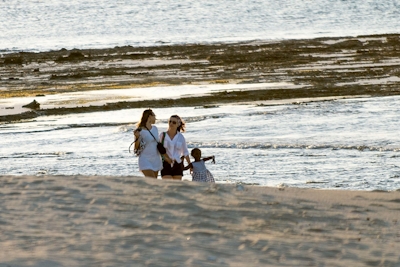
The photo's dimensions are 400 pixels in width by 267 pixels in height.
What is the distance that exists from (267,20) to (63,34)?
66.1 ft

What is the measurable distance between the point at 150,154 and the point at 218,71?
22391 mm

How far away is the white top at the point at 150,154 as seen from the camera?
1130 cm

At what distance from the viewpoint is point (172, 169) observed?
455 inches

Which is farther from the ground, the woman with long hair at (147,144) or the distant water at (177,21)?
the distant water at (177,21)

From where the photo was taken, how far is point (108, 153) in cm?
1673

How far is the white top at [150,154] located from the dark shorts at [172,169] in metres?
0.15

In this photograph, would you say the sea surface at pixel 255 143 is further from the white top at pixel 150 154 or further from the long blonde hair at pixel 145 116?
the long blonde hair at pixel 145 116

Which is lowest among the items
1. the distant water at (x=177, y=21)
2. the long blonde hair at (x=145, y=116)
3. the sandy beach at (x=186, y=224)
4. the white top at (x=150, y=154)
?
the sandy beach at (x=186, y=224)

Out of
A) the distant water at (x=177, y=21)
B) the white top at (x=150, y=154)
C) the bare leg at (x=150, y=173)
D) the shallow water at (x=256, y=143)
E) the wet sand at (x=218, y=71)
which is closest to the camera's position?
the white top at (x=150, y=154)

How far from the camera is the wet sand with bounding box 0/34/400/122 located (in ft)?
83.4

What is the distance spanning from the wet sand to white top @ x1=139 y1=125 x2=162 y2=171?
38.9ft

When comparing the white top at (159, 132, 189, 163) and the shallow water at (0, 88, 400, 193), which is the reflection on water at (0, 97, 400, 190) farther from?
the white top at (159, 132, 189, 163)

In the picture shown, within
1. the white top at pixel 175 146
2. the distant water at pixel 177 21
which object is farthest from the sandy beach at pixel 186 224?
the distant water at pixel 177 21

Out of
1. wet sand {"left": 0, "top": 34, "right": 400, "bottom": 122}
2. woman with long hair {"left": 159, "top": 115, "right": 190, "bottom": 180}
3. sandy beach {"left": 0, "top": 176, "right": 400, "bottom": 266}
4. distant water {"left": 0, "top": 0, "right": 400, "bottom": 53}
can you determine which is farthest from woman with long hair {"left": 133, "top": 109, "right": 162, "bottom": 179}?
distant water {"left": 0, "top": 0, "right": 400, "bottom": 53}
